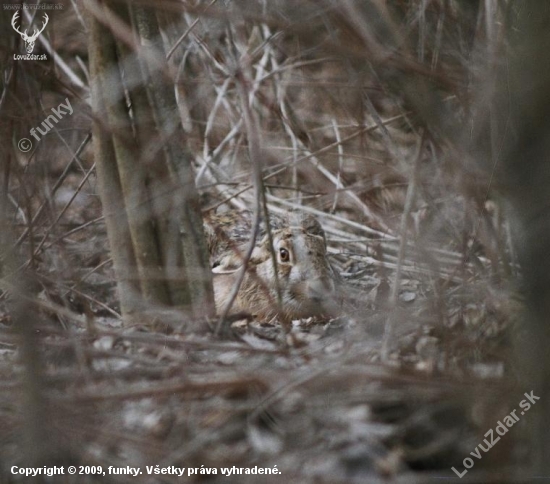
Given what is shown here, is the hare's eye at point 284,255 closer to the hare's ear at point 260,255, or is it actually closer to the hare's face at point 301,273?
the hare's face at point 301,273

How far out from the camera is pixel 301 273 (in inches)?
201

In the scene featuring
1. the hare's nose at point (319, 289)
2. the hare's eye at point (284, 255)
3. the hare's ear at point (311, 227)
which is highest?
the hare's ear at point (311, 227)

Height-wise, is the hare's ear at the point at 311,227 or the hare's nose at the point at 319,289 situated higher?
the hare's ear at the point at 311,227

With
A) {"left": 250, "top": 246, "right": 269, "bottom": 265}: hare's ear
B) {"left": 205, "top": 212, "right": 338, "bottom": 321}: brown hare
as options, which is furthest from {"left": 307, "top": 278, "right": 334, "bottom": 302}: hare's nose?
{"left": 250, "top": 246, "right": 269, "bottom": 265}: hare's ear

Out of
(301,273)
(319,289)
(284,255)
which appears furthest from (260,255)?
(319,289)

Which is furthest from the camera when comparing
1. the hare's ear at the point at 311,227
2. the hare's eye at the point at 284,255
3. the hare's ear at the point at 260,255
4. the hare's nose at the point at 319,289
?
the hare's ear at the point at 311,227

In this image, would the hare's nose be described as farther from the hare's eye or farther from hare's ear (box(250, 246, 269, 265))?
hare's ear (box(250, 246, 269, 265))

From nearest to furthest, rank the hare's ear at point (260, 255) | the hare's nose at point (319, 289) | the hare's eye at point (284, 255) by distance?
the hare's nose at point (319, 289) → the hare's eye at point (284, 255) → the hare's ear at point (260, 255)

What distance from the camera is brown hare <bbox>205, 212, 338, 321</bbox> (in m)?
4.96

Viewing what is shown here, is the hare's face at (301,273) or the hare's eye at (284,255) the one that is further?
the hare's eye at (284,255)

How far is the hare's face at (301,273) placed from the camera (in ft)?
16.2

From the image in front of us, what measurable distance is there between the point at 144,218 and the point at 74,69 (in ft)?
14.0

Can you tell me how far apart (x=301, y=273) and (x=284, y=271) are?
133 mm

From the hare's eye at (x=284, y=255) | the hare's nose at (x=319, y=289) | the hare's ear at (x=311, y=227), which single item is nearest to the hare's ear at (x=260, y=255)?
the hare's eye at (x=284, y=255)
